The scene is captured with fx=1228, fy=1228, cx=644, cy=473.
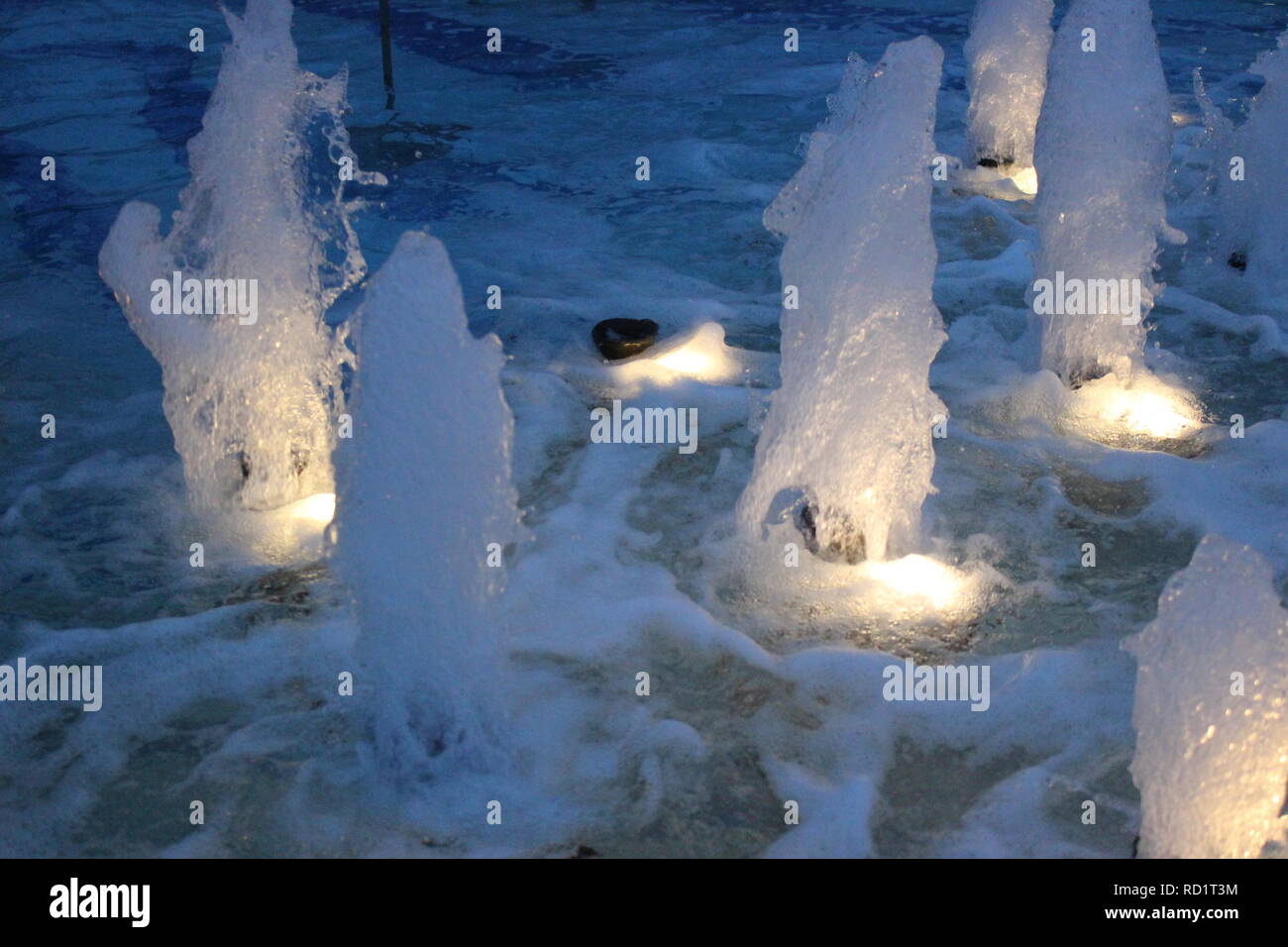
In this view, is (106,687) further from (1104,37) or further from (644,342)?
(1104,37)

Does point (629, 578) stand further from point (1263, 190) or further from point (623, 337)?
point (1263, 190)

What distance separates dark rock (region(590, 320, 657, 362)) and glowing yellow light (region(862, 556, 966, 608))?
2076mm

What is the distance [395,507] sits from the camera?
341cm

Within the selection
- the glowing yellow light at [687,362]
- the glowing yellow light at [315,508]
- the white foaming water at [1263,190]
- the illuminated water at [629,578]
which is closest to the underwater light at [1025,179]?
the illuminated water at [629,578]

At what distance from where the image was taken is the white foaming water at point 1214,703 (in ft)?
9.41

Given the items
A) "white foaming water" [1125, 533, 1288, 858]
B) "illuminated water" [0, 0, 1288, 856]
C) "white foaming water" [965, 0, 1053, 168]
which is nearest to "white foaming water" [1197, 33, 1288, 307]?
"illuminated water" [0, 0, 1288, 856]

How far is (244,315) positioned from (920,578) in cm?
279

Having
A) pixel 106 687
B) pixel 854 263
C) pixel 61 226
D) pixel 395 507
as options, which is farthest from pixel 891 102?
pixel 61 226

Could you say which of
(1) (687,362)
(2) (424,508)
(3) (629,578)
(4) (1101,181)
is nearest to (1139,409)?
(4) (1101,181)

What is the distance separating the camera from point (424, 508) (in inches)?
134

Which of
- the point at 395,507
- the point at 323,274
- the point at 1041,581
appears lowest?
the point at 1041,581

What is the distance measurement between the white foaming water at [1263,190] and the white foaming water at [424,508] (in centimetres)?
Result: 516
